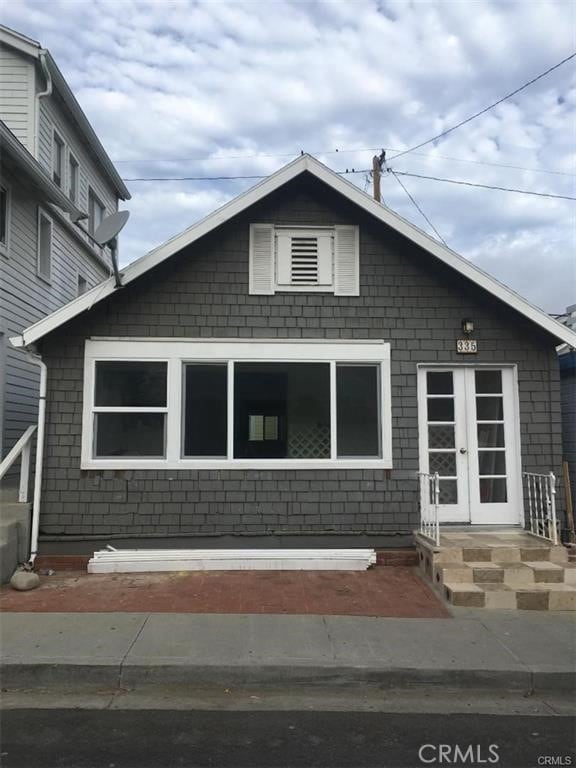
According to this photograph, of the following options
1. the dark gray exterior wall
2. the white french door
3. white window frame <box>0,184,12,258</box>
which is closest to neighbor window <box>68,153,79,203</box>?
white window frame <box>0,184,12,258</box>

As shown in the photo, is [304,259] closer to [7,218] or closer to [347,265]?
[347,265]

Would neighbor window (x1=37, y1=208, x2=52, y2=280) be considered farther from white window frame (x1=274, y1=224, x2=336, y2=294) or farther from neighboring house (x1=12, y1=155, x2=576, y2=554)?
white window frame (x1=274, y1=224, x2=336, y2=294)

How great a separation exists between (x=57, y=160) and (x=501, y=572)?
11.1m

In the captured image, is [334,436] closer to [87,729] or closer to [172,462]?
[172,462]

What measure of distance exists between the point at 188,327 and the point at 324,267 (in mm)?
1903

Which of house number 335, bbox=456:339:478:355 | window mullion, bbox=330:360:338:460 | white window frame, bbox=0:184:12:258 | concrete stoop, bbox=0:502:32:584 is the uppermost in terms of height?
white window frame, bbox=0:184:12:258

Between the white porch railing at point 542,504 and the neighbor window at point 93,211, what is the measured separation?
10.9 meters

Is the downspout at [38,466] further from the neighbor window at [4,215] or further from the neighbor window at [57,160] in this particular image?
the neighbor window at [57,160]

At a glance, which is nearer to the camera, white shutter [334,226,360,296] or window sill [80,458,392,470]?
window sill [80,458,392,470]

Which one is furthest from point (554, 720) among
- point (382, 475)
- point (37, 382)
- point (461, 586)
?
point (37, 382)

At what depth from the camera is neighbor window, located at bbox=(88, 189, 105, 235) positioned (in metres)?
14.0

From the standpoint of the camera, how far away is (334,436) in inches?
297

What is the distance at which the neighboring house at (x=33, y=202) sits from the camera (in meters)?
9.22

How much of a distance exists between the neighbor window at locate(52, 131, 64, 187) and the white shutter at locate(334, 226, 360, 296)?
6.93 meters
